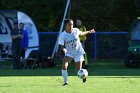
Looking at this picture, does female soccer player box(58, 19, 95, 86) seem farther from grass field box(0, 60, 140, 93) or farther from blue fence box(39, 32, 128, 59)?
blue fence box(39, 32, 128, 59)

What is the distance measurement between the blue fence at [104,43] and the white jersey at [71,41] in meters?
15.7

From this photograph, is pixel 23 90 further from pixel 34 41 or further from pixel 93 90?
pixel 34 41

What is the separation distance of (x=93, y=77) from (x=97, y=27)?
16456mm

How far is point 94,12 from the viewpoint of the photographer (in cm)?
4003

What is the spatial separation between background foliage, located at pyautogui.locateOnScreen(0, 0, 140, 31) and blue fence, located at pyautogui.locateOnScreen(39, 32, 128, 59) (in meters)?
2.37

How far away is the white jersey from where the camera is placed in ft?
67.1

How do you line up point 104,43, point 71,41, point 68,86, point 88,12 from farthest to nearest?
point 88,12
point 104,43
point 71,41
point 68,86

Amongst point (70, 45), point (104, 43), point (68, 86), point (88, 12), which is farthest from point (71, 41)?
point (88, 12)

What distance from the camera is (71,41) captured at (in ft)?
67.3

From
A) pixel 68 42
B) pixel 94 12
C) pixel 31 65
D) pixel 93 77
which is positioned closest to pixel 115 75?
pixel 93 77

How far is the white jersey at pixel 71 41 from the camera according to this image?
2045cm

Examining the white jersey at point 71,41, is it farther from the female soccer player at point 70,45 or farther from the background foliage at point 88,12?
the background foliage at point 88,12

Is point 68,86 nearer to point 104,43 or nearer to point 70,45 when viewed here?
point 70,45

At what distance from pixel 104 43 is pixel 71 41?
17167mm
